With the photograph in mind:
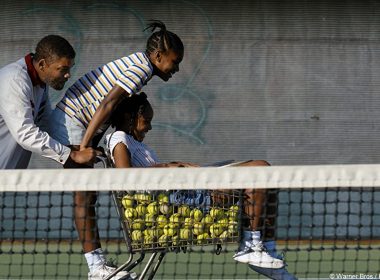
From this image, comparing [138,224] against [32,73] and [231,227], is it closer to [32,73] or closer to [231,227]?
[231,227]

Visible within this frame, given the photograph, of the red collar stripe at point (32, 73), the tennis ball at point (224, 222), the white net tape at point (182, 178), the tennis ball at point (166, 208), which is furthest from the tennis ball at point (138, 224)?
the red collar stripe at point (32, 73)

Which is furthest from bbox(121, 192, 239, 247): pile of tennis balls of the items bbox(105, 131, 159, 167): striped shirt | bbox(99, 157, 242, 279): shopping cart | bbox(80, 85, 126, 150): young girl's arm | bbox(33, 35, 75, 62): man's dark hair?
bbox(33, 35, 75, 62): man's dark hair

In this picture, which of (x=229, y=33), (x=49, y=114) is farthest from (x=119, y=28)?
(x=49, y=114)

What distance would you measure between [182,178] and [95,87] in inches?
33.1

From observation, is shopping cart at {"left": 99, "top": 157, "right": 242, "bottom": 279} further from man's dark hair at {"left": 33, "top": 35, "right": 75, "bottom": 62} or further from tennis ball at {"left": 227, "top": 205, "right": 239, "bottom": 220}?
man's dark hair at {"left": 33, "top": 35, "right": 75, "bottom": 62}

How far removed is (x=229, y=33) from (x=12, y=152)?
496cm

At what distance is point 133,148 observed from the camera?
5312mm

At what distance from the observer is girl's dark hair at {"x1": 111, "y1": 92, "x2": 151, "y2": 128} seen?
531 cm

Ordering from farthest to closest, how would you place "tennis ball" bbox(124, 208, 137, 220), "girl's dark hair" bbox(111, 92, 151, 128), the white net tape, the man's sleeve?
"girl's dark hair" bbox(111, 92, 151, 128), the man's sleeve, "tennis ball" bbox(124, 208, 137, 220), the white net tape

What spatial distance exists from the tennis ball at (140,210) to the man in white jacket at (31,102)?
0.32 meters

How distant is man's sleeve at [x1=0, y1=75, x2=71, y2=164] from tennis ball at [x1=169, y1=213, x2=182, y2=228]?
1.83 feet

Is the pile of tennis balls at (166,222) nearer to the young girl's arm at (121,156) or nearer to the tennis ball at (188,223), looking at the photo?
the tennis ball at (188,223)

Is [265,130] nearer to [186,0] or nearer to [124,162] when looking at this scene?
[186,0]

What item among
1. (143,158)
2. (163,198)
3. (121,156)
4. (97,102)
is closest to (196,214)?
(163,198)
